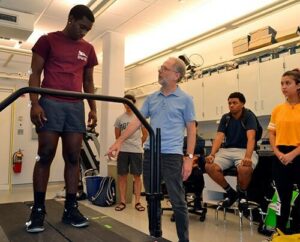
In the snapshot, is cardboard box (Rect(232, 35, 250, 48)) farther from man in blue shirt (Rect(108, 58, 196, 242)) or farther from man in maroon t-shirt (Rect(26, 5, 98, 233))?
man in maroon t-shirt (Rect(26, 5, 98, 233))

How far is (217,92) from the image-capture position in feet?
16.8

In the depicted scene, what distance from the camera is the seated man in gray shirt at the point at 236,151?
3.17m

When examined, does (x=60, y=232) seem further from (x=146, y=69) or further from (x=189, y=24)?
(x=146, y=69)

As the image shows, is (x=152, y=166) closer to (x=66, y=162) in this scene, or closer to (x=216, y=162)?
(x=66, y=162)

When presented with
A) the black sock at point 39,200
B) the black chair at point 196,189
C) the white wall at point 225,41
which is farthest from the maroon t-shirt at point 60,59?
the white wall at point 225,41

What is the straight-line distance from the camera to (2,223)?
7.22ft

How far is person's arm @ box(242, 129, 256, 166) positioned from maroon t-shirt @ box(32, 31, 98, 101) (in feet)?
6.24

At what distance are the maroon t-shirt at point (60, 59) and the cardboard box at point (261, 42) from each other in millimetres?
3083

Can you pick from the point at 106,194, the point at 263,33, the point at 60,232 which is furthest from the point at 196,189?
the point at 263,33

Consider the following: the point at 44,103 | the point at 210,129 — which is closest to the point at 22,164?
the point at 210,129

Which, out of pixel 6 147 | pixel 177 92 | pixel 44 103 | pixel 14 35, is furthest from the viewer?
pixel 6 147

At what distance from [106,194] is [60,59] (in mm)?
2888

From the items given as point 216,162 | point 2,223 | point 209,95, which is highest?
point 209,95

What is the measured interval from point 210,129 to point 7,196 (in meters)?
3.92
